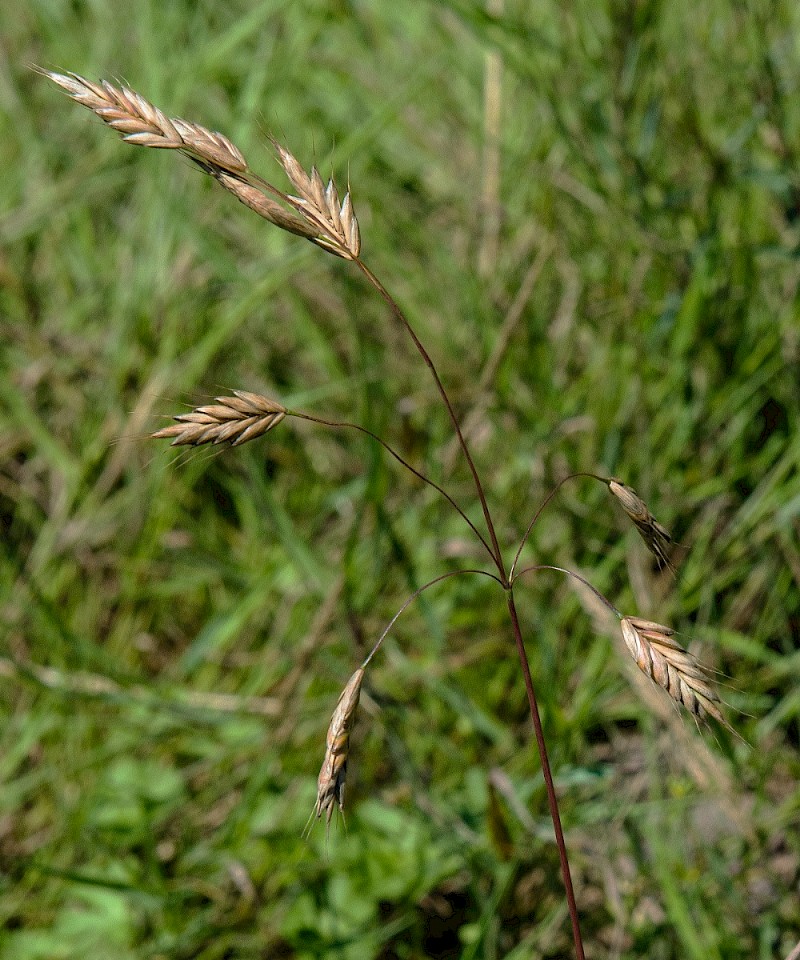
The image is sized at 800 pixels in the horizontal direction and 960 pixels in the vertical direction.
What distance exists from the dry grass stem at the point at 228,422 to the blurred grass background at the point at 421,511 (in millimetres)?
722

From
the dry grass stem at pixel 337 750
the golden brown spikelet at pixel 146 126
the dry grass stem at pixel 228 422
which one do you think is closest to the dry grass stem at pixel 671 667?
the dry grass stem at pixel 337 750

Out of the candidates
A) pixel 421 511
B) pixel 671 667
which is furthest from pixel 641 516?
pixel 421 511

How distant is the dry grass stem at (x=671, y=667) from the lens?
901 mm

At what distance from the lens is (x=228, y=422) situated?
930mm

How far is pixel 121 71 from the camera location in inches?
129

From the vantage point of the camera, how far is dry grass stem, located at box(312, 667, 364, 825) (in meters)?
0.94

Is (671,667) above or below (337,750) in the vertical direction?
above

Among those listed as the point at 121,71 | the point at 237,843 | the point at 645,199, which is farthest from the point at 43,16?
the point at 237,843

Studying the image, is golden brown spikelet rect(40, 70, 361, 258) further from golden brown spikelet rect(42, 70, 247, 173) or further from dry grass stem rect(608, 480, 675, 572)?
dry grass stem rect(608, 480, 675, 572)

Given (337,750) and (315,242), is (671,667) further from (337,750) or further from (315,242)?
(315,242)

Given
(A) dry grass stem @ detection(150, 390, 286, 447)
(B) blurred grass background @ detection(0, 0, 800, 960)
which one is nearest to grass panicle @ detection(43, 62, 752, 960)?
(A) dry grass stem @ detection(150, 390, 286, 447)

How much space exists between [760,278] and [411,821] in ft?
4.10

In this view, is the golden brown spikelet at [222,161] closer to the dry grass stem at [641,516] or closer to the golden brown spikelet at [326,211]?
the golden brown spikelet at [326,211]

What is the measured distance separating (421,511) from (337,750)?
137 centimetres
